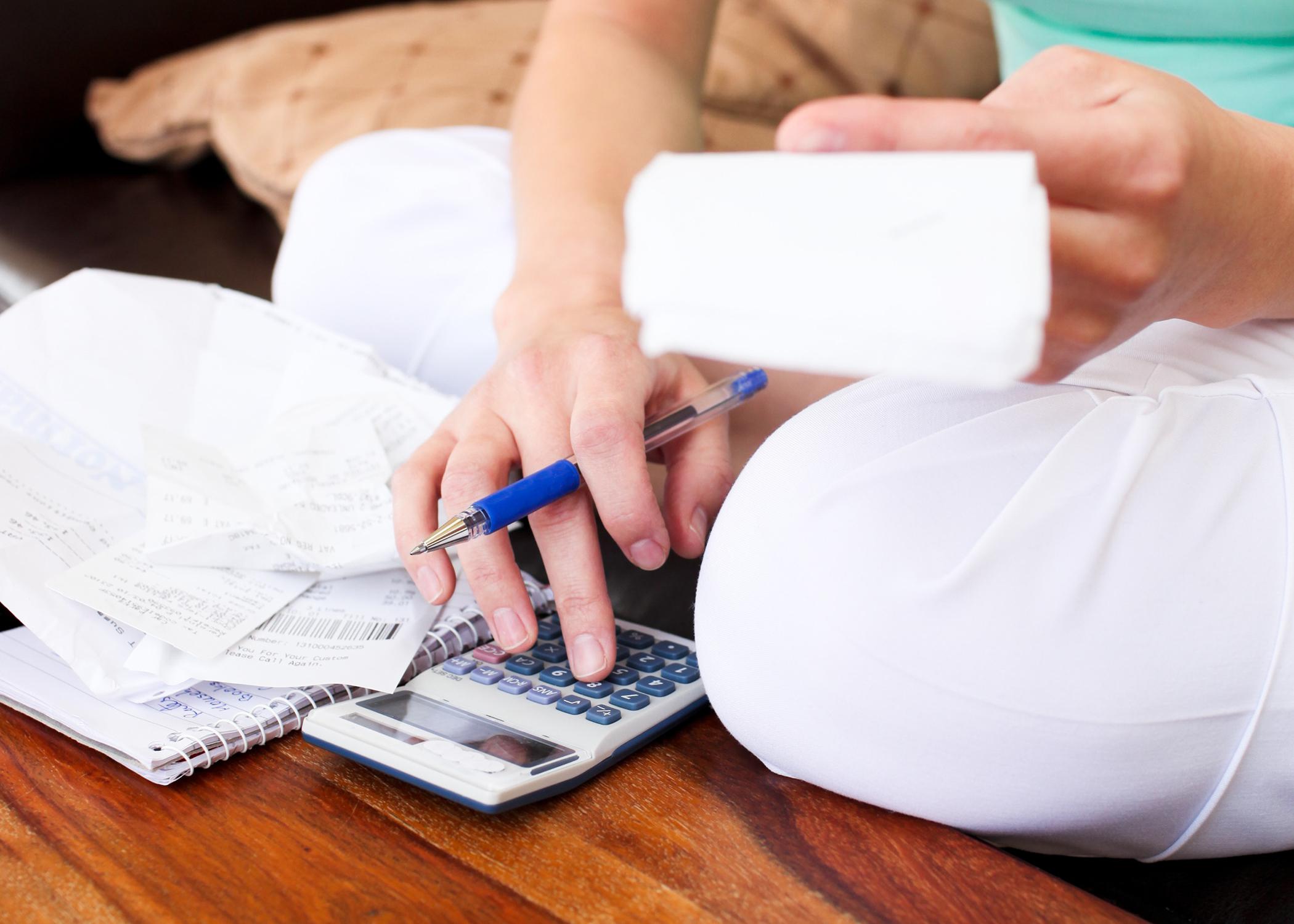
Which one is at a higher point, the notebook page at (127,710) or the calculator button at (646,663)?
the notebook page at (127,710)

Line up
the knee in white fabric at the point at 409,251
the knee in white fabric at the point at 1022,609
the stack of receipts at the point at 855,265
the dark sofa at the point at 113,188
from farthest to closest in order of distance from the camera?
the dark sofa at the point at 113,188, the knee in white fabric at the point at 409,251, the knee in white fabric at the point at 1022,609, the stack of receipts at the point at 855,265

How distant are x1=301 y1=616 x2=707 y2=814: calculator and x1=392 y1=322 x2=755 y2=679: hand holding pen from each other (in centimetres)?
2

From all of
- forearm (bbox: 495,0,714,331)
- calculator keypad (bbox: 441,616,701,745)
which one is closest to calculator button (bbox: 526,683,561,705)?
calculator keypad (bbox: 441,616,701,745)

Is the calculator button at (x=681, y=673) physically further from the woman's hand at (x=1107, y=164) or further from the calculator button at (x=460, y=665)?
the woman's hand at (x=1107, y=164)

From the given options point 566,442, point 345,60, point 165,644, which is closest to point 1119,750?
point 566,442

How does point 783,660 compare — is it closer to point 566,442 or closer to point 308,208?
point 566,442

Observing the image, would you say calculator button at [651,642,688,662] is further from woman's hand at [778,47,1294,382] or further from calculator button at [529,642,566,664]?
woman's hand at [778,47,1294,382]

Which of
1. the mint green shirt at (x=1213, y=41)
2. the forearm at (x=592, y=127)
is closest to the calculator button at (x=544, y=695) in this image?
the forearm at (x=592, y=127)

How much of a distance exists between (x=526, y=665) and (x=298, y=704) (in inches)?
4.1

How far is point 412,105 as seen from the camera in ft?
3.89

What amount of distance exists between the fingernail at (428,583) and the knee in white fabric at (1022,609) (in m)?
0.15

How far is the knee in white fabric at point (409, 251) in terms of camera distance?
0.73 m

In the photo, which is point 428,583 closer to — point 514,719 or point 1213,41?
point 514,719

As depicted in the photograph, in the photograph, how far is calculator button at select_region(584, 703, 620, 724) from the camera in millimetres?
449
